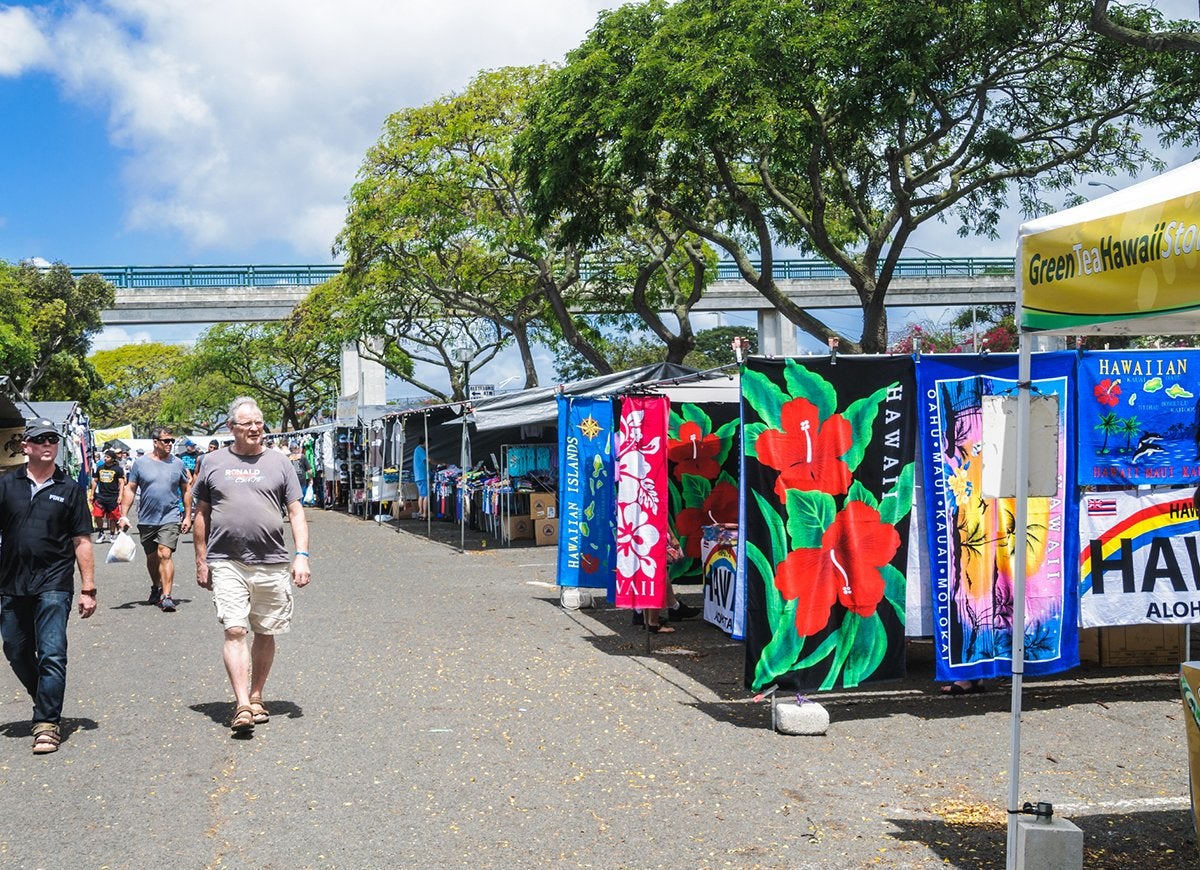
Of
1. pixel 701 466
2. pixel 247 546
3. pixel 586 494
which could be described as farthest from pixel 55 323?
pixel 247 546

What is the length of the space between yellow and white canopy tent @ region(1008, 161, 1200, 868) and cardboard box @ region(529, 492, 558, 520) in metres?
15.1

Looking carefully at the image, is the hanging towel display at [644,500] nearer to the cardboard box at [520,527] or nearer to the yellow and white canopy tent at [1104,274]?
the yellow and white canopy tent at [1104,274]

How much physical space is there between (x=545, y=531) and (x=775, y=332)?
22498 millimetres

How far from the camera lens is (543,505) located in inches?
786

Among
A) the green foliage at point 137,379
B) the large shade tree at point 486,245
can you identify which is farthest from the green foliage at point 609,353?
the green foliage at point 137,379

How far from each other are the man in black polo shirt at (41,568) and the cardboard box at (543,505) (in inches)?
507

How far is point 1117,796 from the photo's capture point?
18.8 ft

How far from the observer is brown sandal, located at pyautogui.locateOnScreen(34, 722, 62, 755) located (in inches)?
259

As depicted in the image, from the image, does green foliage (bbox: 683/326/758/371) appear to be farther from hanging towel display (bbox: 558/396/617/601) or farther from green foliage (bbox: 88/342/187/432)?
hanging towel display (bbox: 558/396/617/601)

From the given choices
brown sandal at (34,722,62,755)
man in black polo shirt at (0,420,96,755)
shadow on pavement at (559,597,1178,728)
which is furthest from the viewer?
shadow on pavement at (559,597,1178,728)

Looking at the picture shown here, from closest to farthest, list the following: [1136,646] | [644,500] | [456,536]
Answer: [1136,646] < [644,500] < [456,536]

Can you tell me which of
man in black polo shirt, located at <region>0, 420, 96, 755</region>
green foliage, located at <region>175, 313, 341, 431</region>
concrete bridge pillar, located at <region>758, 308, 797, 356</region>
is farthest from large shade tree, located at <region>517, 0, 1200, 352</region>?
→ green foliage, located at <region>175, 313, 341, 431</region>

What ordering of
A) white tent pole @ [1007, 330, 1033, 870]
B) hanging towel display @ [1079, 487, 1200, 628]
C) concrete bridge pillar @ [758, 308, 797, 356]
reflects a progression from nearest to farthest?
white tent pole @ [1007, 330, 1033, 870] < hanging towel display @ [1079, 487, 1200, 628] < concrete bridge pillar @ [758, 308, 797, 356]

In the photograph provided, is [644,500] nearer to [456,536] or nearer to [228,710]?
[228,710]
